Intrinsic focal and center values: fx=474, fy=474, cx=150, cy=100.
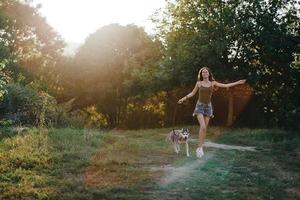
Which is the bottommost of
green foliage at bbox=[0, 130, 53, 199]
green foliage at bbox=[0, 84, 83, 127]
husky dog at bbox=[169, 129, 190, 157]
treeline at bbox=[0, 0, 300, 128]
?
green foliage at bbox=[0, 130, 53, 199]

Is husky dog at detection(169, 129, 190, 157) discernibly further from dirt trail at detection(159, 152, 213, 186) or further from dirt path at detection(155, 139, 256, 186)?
dirt trail at detection(159, 152, 213, 186)

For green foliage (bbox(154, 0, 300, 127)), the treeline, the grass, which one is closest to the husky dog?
the grass

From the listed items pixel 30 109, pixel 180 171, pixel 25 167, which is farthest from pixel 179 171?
pixel 30 109

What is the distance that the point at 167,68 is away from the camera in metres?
34.3

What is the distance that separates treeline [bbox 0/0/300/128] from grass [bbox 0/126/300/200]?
681 centimetres

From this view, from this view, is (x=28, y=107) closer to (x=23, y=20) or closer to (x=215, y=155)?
(x=215, y=155)

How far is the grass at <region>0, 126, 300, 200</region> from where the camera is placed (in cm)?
971

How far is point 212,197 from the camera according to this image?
9586 mm

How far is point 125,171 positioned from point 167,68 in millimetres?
22995

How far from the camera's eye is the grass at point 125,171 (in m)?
9.71

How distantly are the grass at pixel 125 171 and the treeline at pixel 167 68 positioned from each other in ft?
22.3

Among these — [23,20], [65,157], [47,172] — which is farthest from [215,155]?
[23,20]

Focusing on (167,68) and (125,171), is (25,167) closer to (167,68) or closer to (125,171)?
(125,171)

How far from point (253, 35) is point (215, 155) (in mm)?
18384
